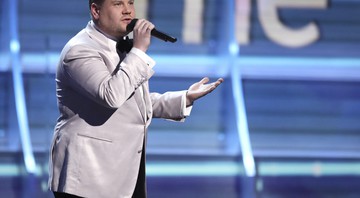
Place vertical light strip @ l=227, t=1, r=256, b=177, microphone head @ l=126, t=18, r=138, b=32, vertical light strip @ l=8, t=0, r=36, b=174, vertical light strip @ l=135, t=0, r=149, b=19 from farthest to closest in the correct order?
1. vertical light strip @ l=135, t=0, r=149, b=19
2. vertical light strip @ l=227, t=1, r=256, b=177
3. vertical light strip @ l=8, t=0, r=36, b=174
4. microphone head @ l=126, t=18, r=138, b=32

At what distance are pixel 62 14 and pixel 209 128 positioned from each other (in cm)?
106

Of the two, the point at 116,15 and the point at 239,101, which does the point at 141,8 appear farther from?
the point at 116,15

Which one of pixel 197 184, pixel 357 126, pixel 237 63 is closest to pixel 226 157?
pixel 197 184

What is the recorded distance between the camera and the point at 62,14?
5277 millimetres

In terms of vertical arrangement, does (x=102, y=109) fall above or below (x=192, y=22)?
above

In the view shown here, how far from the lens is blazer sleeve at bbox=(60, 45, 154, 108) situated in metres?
2.22

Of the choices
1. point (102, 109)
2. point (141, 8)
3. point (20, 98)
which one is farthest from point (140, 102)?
point (141, 8)

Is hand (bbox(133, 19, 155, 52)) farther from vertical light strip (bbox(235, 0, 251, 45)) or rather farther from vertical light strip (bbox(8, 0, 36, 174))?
vertical light strip (bbox(235, 0, 251, 45))

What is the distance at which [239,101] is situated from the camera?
16.7 ft

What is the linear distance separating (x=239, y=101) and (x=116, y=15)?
2.77m

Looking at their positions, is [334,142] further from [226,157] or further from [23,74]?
[23,74]

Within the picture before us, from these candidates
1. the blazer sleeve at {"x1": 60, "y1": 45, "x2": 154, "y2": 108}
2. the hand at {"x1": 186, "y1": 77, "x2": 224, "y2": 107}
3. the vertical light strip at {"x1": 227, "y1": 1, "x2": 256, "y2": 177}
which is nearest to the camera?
the blazer sleeve at {"x1": 60, "y1": 45, "x2": 154, "y2": 108}

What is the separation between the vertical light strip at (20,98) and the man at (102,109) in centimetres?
233

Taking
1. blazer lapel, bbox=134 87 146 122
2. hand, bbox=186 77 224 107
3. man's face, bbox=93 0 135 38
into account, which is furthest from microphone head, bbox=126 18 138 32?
hand, bbox=186 77 224 107
